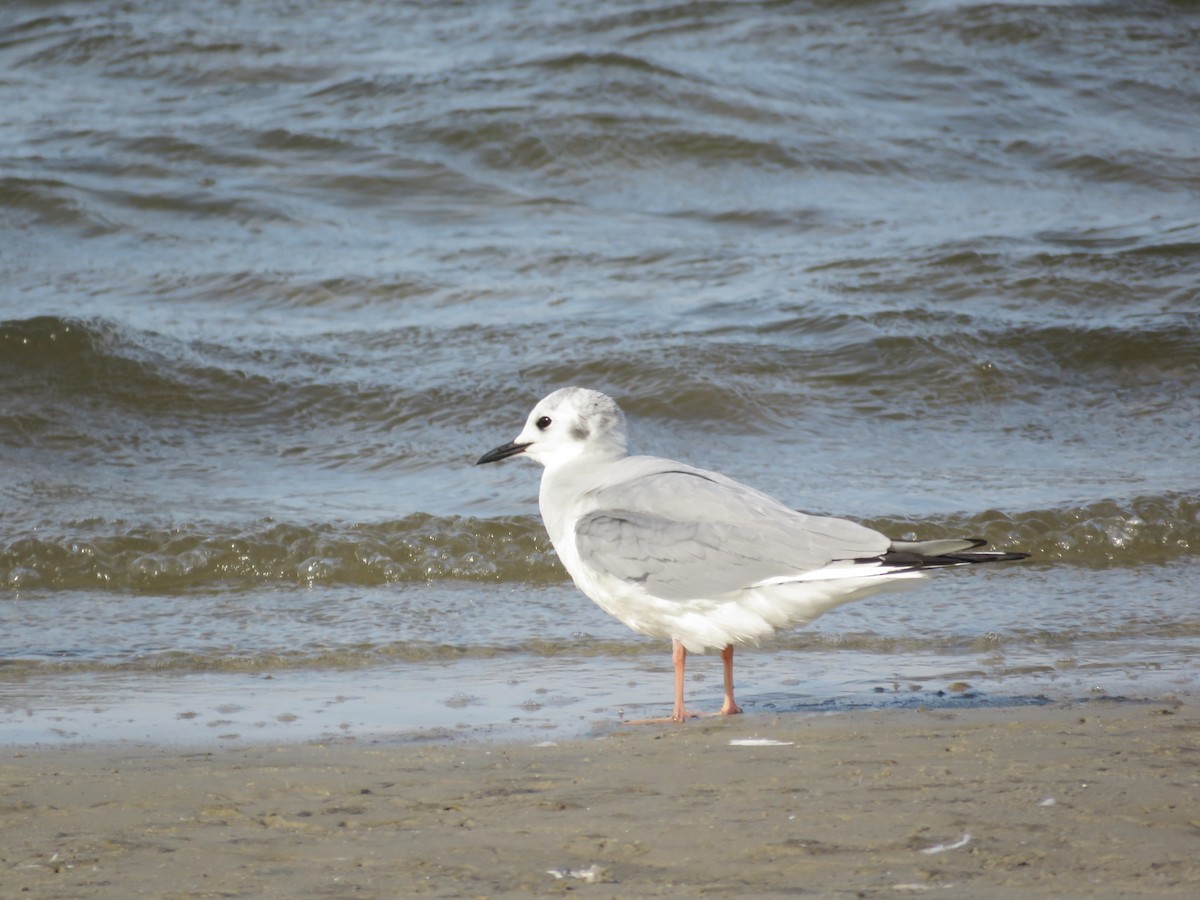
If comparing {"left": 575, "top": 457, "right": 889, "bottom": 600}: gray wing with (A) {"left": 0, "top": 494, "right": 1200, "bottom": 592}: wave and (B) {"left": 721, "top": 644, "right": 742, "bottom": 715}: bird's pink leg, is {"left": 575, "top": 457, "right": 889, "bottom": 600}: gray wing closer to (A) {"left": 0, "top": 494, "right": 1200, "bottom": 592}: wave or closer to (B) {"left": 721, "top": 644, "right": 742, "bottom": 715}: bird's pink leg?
(B) {"left": 721, "top": 644, "right": 742, "bottom": 715}: bird's pink leg

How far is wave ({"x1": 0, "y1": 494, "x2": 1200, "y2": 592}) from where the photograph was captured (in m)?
6.54

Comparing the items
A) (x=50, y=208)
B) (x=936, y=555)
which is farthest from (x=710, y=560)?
(x=50, y=208)

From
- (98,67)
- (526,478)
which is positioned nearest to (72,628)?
(526,478)

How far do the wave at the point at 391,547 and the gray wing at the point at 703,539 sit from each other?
1943 millimetres

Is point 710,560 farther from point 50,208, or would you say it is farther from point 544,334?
point 50,208

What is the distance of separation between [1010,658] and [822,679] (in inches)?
27.6

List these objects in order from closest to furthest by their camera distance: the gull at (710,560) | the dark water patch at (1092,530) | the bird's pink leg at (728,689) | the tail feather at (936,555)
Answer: the tail feather at (936,555) → the gull at (710,560) → the bird's pink leg at (728,689) → the dark water patch at (1092,530)

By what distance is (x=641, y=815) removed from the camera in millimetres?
3305

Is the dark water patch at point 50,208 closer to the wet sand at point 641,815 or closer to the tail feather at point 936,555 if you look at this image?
the wet sand at point 641,815

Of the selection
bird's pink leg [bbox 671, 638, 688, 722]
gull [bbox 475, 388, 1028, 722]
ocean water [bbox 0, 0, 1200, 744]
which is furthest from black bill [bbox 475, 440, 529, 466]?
bird's pink leg [bbox 671, 638, 688, 722]

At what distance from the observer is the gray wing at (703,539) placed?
4.42 m

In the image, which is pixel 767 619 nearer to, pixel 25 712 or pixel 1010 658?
pixel 1010 658

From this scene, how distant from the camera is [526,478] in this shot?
306 inches

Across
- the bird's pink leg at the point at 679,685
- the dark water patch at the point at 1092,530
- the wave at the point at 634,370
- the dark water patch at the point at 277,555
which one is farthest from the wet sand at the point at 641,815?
the wave at the point at 634,370
